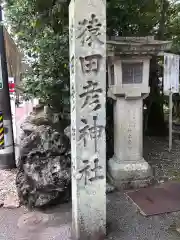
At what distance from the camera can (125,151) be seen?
5.16m

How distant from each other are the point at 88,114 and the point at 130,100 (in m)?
2.06

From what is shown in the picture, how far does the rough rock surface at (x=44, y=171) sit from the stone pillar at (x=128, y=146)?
1047 millimetres

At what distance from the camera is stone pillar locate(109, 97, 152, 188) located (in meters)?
4.99

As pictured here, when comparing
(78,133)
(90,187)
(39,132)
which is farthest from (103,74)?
(39,132)

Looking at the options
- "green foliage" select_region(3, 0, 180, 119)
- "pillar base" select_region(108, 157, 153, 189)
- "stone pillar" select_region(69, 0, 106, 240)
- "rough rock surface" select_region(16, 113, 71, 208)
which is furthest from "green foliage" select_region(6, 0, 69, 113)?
"stone pillar" select_region(69, 0, 106, 240)

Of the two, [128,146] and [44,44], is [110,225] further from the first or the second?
[44,44]

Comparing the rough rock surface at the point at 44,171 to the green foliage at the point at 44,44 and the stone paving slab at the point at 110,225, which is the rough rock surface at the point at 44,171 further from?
the green foliage at the point at 44,44

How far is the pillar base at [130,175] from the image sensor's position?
496cm

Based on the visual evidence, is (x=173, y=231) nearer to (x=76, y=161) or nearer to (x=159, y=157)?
(x=76, y=161)

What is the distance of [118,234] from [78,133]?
5.07 ft

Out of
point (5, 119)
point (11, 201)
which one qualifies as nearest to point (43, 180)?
point (11, 201)

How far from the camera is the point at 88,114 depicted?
3.12m

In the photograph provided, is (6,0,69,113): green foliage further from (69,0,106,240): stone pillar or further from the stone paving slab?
the stone paving slab

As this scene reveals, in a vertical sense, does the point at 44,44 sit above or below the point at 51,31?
below
